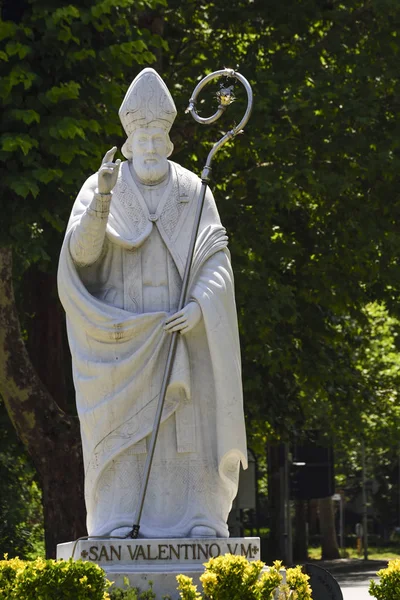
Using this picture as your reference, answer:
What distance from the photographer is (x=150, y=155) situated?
1031 centimetres

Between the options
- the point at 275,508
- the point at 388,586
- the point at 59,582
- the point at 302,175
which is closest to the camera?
the point at 59,582

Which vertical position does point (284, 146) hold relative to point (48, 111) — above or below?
above

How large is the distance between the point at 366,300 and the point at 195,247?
44.8ft

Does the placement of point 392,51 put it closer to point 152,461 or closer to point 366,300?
point 366,300

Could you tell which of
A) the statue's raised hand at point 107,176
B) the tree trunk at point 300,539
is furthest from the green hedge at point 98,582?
the tree trunk at point 300,539

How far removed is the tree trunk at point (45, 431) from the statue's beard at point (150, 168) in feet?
29.7

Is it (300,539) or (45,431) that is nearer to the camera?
(45,431)

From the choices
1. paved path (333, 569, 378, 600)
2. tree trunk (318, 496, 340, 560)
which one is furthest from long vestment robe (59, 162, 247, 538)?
tree trunk (318, 496, 340, 560)

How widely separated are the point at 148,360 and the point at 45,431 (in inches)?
386

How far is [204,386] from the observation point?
10000 millimetres

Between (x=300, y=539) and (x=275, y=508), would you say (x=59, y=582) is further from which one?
(x=300, y=539)

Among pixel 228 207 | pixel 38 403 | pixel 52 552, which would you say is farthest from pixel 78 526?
pixel 228 207

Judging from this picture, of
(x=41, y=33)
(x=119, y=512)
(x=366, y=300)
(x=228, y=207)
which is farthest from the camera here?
(x=366, y=300)

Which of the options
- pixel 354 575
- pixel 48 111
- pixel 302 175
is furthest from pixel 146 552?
pixel 354 575
